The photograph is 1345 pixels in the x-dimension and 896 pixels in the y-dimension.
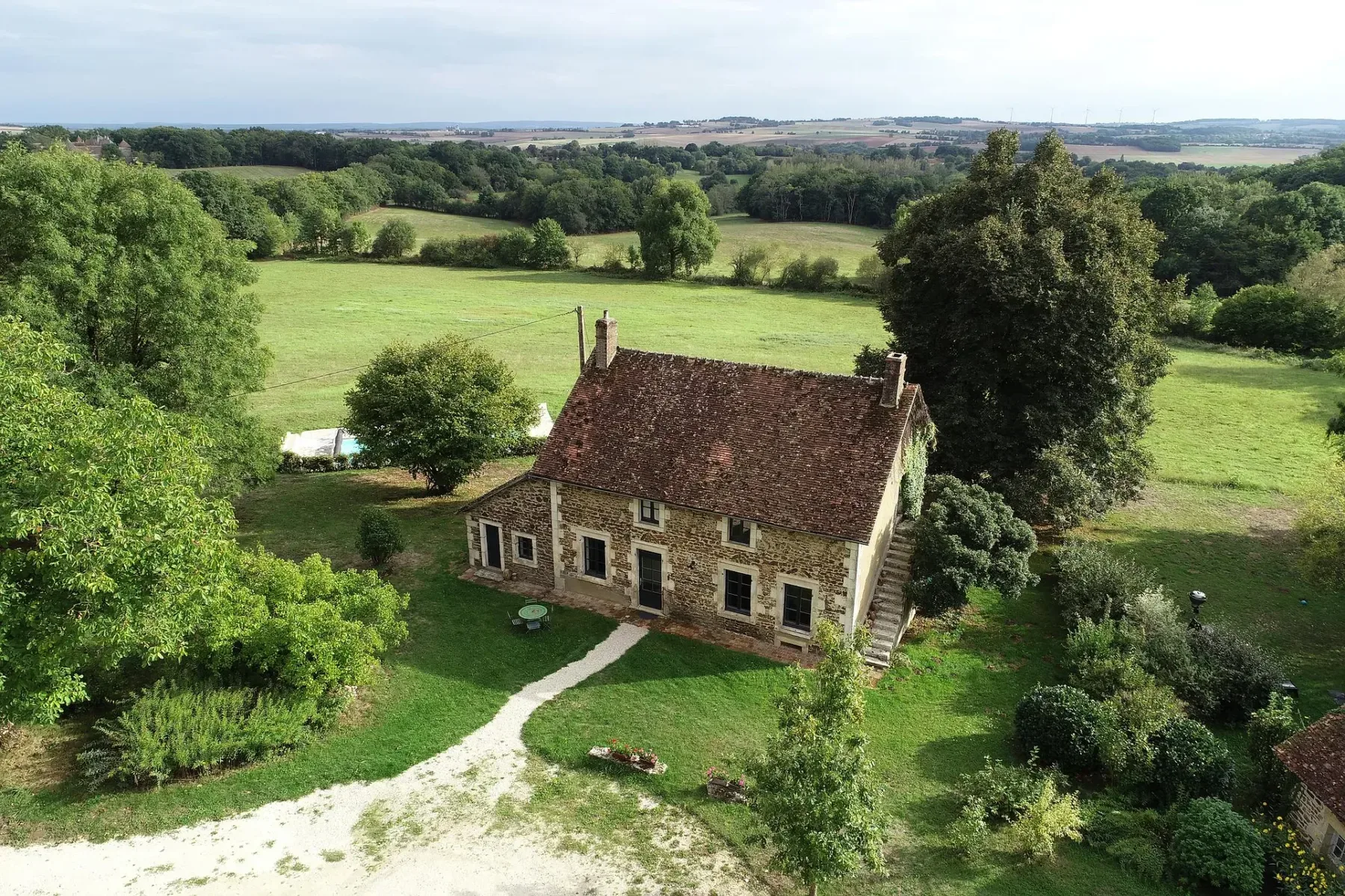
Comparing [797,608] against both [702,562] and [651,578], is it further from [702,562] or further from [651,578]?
[651,578]

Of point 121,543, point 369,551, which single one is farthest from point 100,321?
point 121,543

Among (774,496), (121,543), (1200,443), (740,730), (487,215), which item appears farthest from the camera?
(487,215)

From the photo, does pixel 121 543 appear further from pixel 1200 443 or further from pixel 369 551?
pixel 1200 443

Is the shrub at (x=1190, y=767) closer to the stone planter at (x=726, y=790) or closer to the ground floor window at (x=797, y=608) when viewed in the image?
the ground floor window at (x=797, y=608)

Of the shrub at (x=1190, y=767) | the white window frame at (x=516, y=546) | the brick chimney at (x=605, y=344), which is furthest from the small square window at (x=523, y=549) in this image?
the shrub at (x=1190, y=767)

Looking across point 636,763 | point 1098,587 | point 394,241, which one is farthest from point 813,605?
point 394,241

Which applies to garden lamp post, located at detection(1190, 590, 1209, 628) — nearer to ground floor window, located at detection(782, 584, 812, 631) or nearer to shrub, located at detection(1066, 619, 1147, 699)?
shrub, located at detection(1066, 619, 1147, 699)

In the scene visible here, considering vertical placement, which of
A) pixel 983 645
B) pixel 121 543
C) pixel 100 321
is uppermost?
pixel 100 321
